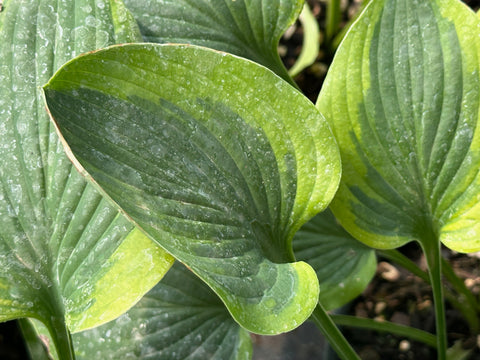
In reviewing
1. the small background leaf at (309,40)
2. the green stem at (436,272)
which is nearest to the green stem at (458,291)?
the green stem at (436,272)

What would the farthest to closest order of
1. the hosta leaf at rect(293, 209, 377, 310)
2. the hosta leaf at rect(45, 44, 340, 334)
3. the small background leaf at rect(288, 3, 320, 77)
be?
the small background leaf at rect(288, 3, 320, 77), the hosta leaf at rect(293, 209, 377, 310), the hosta leaf at rect(45, 44, 340, 334)

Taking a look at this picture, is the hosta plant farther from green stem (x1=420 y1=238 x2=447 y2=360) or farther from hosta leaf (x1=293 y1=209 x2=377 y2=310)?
hosta leaf (x1=293 y1=209 x2=377 y2=310)

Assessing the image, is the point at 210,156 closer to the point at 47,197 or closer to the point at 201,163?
the point at 201,163

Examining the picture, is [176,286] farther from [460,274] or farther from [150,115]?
[460,274]

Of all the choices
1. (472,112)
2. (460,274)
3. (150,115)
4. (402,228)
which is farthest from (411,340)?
(150,115)

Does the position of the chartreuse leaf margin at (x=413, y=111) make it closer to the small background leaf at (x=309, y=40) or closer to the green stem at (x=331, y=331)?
the green stem at (x=331, y=331)

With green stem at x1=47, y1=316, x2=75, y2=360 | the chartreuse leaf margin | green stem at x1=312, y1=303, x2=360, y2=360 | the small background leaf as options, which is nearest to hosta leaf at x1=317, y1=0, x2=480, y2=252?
the chartreuse leaf margin

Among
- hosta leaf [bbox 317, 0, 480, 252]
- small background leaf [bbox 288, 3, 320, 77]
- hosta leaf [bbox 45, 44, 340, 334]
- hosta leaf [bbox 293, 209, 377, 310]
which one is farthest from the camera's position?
small background leaf [bbox 288, 3, 320, 77]
